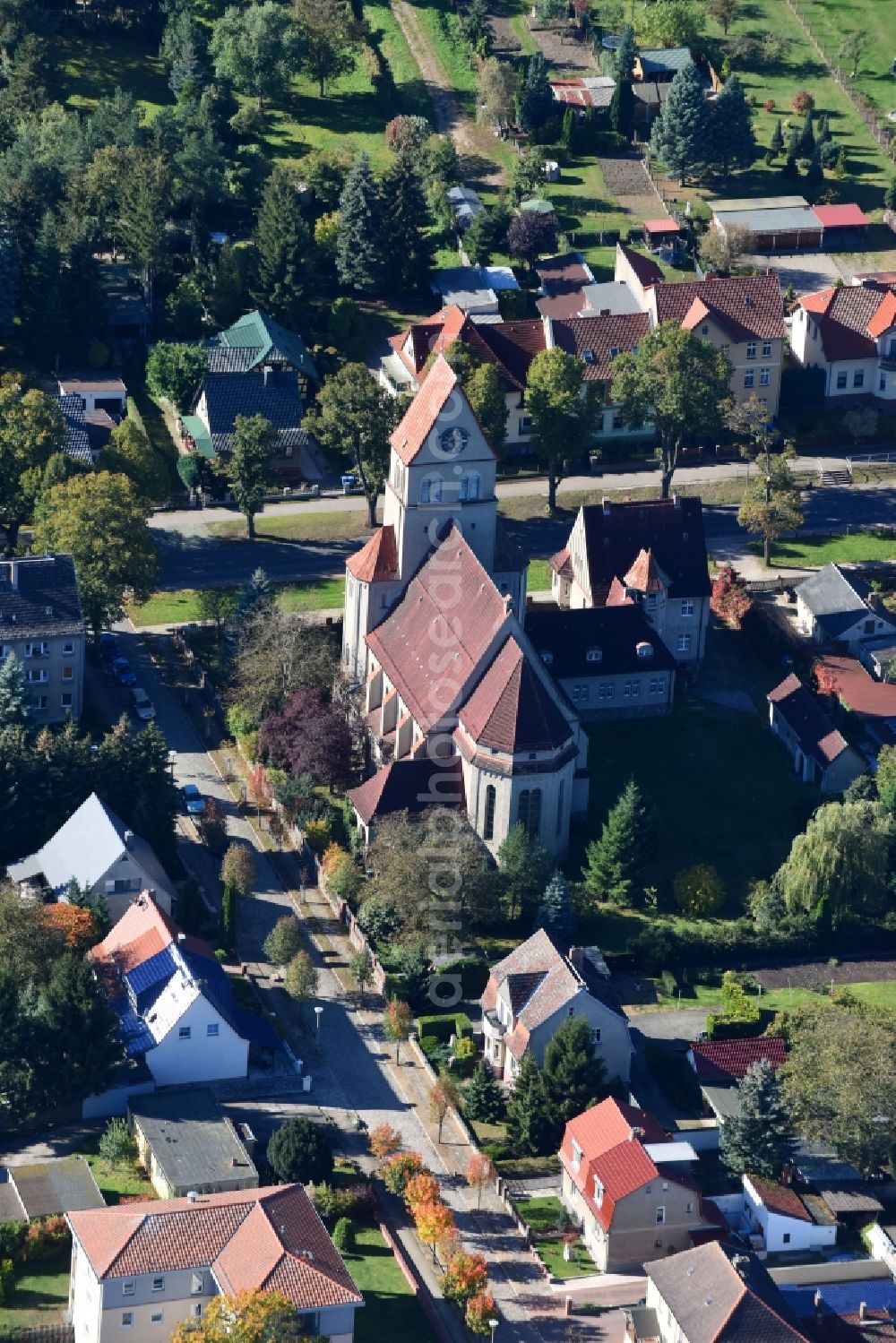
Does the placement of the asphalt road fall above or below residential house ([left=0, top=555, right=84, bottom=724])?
below

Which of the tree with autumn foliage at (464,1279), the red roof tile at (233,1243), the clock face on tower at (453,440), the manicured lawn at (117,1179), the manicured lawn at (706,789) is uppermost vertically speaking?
the clock face on tower at (453,440)

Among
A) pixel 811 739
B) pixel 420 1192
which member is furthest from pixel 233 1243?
pixel 811 739

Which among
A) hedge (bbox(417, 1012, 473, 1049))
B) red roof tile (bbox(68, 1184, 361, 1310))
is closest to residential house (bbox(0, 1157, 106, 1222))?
red roof tile (bbox(68, 1184, 361, 1310))

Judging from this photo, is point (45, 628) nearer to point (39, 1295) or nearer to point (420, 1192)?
point (420, 1192)

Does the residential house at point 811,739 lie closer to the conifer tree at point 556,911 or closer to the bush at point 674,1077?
the conifer tree at point 556,911

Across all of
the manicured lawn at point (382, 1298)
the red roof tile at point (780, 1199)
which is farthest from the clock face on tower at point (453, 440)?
the manicured lawn at point (382, 1298)

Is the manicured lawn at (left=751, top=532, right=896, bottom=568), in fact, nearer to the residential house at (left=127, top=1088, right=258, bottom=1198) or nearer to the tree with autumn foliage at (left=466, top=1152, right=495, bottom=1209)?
the tree with autumn foliage at (left=466, top=1152, right=495, bottom=1209)
